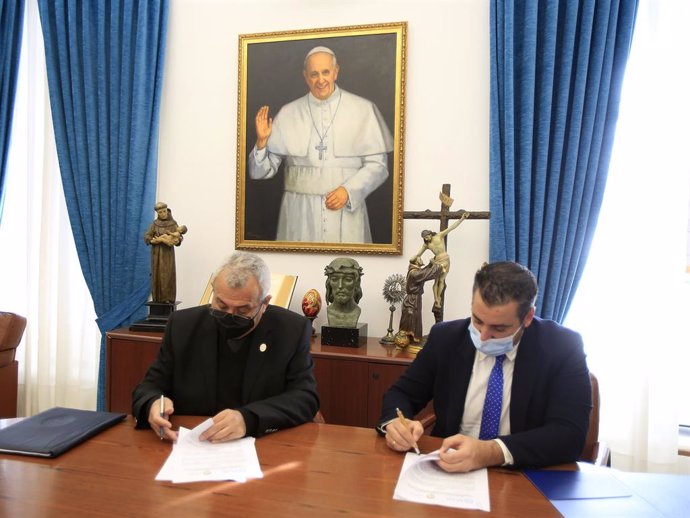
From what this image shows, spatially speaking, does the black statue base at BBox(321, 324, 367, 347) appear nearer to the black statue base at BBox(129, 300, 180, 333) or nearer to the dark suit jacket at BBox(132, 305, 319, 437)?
the dark suit jacket at BBox(132, 305, 319, 437)

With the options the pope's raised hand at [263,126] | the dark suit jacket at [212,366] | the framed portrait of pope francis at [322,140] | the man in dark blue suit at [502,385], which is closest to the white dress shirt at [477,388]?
the man in dark blue suit at [502,385]

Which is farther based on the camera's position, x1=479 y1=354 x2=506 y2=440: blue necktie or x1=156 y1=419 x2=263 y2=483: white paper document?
x1=479 y1=354 x2=506 y2=440: blue necktie

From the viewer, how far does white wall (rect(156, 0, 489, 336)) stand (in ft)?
10.5

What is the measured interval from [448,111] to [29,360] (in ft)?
11.4

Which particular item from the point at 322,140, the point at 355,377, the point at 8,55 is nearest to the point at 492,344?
the point at 355,377

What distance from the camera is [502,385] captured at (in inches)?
72.6

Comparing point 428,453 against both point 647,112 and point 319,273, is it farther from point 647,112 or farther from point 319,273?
point 647,112

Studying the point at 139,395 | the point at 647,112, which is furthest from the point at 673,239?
the point at 139,395

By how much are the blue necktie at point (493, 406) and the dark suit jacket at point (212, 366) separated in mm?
617

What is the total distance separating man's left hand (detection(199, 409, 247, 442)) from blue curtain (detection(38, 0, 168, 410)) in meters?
2.27

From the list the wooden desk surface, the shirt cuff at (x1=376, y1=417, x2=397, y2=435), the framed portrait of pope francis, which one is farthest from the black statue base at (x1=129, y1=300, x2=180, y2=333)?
the shirt cuff at (x1=376, y1=417, x2=397, y2=435)

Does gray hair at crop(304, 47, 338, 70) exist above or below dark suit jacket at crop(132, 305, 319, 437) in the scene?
above

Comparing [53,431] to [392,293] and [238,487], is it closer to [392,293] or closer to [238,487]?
[238,487]

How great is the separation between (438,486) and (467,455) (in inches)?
5.3
